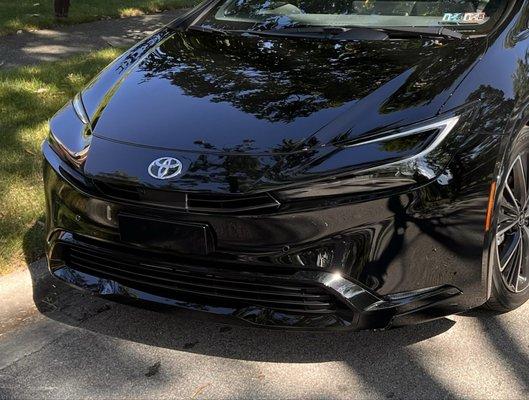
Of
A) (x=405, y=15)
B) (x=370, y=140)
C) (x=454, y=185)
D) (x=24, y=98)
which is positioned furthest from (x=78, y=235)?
(x=24, y=98)

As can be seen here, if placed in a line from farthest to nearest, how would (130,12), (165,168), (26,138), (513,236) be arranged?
(130,12) → (26,138) → (513,236) → (165,168)

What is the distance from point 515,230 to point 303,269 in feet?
3.86

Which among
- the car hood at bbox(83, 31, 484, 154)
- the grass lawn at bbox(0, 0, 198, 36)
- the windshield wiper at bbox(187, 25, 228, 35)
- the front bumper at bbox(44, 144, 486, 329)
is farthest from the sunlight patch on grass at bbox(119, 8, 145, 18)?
the front bumper at bbox(44, 144, 486, 329)

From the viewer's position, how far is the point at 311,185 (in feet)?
8.41

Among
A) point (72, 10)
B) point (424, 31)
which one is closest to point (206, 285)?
point (424, 31)

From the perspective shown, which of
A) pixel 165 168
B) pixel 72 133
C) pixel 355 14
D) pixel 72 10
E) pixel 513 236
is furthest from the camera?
pixel 72 10

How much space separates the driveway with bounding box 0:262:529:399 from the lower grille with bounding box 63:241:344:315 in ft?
0.37

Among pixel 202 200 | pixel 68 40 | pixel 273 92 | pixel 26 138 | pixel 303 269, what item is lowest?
pixel 68 40

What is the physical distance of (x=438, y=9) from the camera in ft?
12.0

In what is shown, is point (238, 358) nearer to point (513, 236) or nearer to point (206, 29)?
point (513, 236)

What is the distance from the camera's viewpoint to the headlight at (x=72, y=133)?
2.96 meters

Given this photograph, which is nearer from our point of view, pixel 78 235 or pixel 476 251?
pixel 476 251

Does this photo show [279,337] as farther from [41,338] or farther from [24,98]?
[24,98]

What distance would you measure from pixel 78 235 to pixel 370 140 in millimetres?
1220
